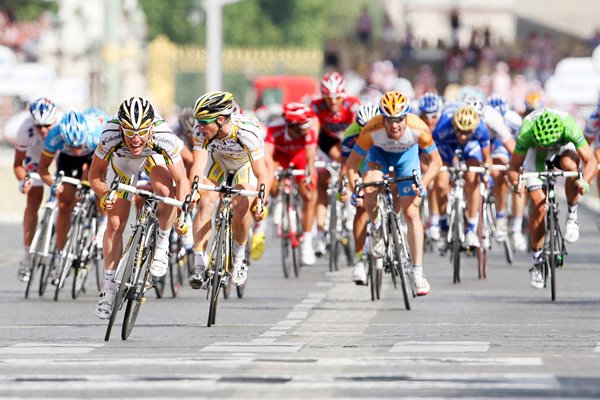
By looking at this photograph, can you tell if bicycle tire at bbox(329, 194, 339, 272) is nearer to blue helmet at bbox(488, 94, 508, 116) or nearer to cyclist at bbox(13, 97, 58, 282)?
blue helmet at bbox(488, 94, 508, 116)

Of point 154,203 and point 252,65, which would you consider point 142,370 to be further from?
point 252,65

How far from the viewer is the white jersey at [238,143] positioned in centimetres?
1652

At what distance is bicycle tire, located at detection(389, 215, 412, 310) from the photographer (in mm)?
17547

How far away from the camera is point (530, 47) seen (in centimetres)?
6084

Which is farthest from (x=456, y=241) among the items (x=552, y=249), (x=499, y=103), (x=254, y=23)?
(x=254, y=23)

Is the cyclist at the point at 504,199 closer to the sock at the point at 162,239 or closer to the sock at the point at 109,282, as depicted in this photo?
the sock at the point at 162,239

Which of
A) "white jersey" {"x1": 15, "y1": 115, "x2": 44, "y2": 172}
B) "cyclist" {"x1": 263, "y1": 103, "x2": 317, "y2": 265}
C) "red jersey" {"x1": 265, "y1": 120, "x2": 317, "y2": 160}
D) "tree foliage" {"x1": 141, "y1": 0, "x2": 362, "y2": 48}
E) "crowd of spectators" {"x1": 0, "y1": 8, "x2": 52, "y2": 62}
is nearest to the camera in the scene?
"white jersey" {"x1": 15, "y1": 115, "x2": 44, "y2": 172}

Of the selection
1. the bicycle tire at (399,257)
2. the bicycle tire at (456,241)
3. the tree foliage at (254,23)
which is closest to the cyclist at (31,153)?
the bicycle tire at (399,257)

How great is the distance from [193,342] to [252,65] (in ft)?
200

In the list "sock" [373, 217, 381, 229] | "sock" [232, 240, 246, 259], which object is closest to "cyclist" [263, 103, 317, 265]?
"sock" [373, 217, 381, 229]

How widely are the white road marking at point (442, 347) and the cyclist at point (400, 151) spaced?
374 cm

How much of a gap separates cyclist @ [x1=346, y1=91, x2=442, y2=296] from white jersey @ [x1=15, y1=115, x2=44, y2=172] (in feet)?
11.0

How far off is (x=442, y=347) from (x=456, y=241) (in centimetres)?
726

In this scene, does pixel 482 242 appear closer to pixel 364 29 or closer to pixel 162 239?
pixel 162 239
